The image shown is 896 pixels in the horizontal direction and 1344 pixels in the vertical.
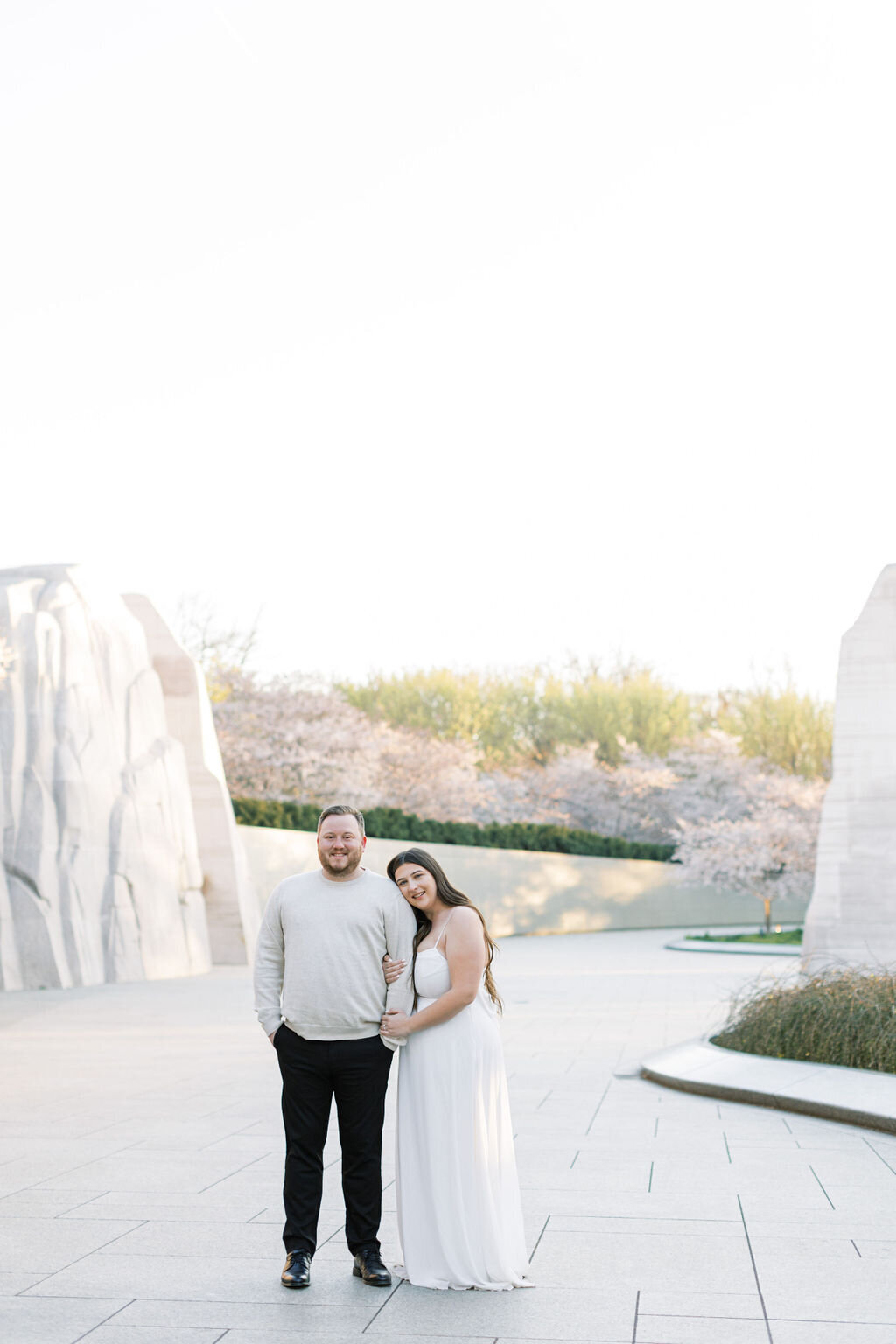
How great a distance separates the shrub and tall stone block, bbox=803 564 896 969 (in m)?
5.85

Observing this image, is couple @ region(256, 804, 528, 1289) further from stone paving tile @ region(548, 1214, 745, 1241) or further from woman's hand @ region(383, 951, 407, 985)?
stone paving tile @ region(548, 1214, 745, 1241)

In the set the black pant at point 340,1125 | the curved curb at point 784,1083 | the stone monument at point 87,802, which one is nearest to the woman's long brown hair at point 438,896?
the black pant at point 340,1125

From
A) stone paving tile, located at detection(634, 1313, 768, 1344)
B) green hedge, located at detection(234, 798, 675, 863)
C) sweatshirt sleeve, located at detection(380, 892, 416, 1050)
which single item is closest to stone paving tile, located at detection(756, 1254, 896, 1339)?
stone paving tile, located at detection(634, 1313, 768, 1344)

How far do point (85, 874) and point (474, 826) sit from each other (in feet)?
46.8

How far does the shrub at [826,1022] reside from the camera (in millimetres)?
8398

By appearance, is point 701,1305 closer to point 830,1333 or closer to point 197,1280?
point 830,1333

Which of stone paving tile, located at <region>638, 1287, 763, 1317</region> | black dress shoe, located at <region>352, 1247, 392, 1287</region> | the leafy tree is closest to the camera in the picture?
stone paving tile, located at <region>638, 1287, 763, 1317</region>

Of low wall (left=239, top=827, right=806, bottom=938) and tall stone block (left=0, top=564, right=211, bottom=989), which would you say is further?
low wall (left=239, top=827, right=806, bottom=938)

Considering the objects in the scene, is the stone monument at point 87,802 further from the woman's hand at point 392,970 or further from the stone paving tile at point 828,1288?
the stone paving tile at point 828,1288

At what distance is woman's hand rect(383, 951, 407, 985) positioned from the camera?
4594mm

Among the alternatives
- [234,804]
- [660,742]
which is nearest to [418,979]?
[234,804]

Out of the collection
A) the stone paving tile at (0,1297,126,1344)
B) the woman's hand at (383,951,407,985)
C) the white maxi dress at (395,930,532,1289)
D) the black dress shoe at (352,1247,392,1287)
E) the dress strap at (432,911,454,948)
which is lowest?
the black dress shoe at (352,1247,392,1287)

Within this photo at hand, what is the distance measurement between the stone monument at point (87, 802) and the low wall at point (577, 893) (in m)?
6.31

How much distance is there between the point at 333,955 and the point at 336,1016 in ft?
0.68
